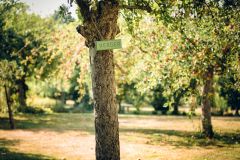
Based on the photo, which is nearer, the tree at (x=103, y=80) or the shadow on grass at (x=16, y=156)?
the tree at (x=103, y=80)

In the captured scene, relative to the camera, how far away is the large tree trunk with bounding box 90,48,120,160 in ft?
27.1

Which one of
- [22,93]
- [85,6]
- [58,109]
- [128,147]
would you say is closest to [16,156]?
[128,147]

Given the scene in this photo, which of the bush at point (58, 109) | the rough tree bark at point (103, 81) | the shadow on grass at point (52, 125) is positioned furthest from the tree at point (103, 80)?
the bush at point (58, 109)

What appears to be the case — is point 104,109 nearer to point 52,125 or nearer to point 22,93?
point 52,125

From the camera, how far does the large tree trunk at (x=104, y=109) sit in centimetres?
826

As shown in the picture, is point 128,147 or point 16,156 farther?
point 128,147

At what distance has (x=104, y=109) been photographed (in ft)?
27.2

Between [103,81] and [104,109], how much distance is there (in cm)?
70

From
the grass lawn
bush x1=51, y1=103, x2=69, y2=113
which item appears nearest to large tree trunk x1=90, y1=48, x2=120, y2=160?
the grass lawn

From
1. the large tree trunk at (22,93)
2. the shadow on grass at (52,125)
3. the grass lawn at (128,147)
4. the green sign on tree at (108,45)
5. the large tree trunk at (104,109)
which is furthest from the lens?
the large tree trunk at (22,93)

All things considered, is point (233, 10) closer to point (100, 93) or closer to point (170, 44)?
point (170, 44)

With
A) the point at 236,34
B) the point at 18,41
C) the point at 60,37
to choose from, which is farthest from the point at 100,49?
the point at 18,41

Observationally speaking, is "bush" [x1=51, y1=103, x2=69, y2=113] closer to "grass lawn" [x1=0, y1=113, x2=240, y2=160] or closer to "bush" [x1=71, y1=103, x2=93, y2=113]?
"bush" [x1=71, y1=103, x2=93, y2=113]

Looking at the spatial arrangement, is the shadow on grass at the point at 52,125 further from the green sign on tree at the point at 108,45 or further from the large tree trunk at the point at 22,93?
the green sign on tree at the point at 108,45
